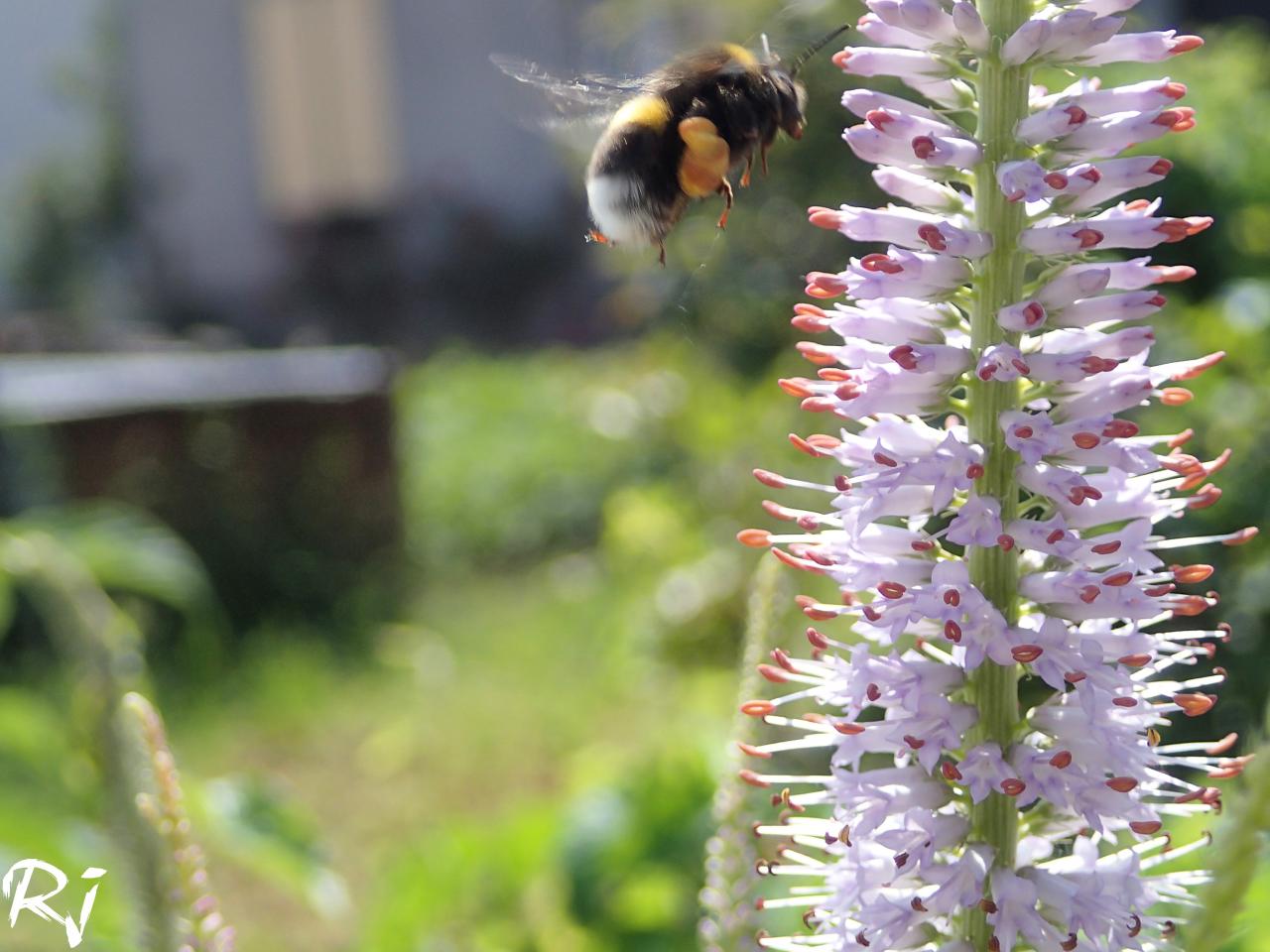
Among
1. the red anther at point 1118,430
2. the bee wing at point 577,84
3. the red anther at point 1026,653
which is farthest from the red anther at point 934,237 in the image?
the bee wing at point 577,84

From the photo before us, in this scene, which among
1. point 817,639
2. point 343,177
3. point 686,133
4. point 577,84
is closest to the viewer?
point 817,639

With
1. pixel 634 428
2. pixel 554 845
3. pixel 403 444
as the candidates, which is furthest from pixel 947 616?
pixel 403 444

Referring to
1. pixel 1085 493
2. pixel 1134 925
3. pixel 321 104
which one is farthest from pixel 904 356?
pixel 321 104

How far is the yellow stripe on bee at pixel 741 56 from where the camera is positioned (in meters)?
1.85

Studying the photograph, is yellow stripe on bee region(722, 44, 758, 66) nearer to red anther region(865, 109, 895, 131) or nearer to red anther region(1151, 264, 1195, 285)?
red anther region(865, 109, 895, 131)

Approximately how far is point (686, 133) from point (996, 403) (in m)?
0.67

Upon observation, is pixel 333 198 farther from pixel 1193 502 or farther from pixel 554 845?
pixel 1193 502

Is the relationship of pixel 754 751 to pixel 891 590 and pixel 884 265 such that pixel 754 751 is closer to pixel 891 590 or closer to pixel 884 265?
pixel 891 590

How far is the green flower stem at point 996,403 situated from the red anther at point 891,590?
0.08 metres

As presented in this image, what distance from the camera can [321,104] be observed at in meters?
14.4

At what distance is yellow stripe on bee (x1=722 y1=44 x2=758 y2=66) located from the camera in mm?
1851

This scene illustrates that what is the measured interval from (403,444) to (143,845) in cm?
739

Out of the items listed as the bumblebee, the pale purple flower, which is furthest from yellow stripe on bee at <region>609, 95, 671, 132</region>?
the pale purple flower

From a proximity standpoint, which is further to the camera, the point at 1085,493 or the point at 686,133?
the point at 686,133
